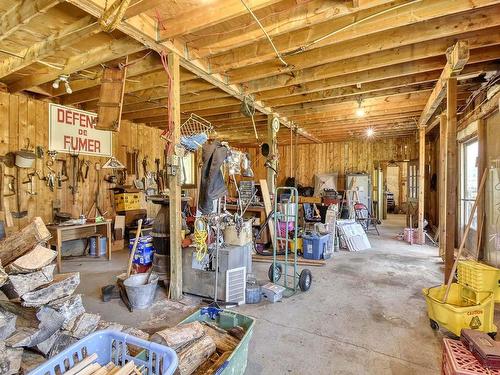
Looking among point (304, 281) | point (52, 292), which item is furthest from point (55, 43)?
point (304, 281)

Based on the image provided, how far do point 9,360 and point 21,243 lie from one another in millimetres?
906

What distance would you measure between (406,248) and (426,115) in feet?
8.92

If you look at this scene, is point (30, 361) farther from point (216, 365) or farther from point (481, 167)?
point (481, 167)

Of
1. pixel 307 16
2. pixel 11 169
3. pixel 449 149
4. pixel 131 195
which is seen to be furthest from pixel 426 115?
pixel 11 169

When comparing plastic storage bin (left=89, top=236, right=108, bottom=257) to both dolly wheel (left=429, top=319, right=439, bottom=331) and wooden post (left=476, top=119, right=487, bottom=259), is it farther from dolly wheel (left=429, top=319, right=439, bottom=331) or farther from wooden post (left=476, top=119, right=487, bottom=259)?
wooden post (left=476, top=119, right=487, bottom=259)

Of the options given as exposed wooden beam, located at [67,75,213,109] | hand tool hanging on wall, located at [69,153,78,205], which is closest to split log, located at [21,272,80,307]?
exposed wooden beam, located at [67,75,213,109]

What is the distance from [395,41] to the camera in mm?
3059

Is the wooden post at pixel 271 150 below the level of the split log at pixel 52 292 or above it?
above

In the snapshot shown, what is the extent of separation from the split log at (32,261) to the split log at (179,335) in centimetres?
110

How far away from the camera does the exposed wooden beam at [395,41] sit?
278 centimetres

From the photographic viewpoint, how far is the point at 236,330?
2199 millimetres

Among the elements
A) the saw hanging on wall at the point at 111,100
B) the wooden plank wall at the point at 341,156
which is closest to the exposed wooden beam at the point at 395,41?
the saw hanging on wall at the point at 111,100

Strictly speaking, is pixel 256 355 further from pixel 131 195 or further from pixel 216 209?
pixel 131 195

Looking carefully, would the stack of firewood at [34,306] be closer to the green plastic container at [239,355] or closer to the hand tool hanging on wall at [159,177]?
the green plastic container at [239,355]
